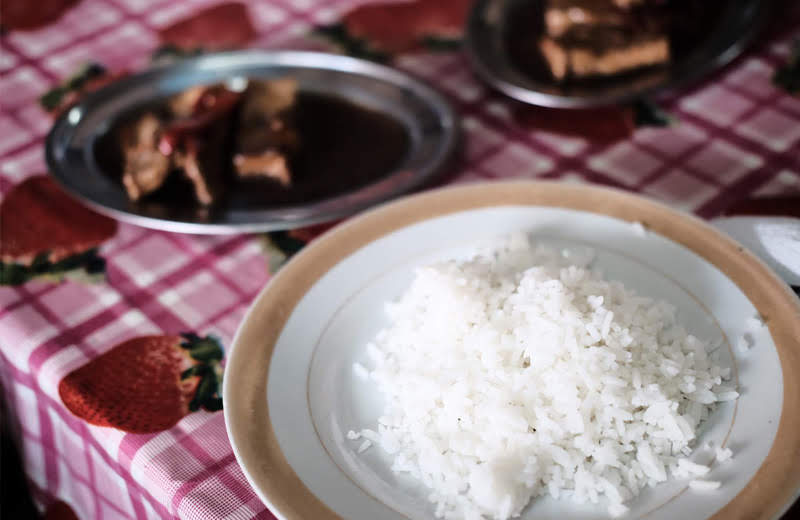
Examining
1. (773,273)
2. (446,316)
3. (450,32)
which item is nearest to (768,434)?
(773,273)

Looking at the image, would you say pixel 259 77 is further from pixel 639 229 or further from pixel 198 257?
pixel 639 229

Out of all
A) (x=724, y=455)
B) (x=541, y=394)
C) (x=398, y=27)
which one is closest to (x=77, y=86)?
(x=398, y=27)

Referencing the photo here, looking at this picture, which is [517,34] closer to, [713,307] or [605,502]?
[713,307]

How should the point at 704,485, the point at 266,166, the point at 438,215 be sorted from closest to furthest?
the point at 704,485
the point at 438,215
the point at 266,166

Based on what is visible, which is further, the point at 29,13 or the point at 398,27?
the point at 29,13

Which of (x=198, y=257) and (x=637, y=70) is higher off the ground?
(x=637, y=70)

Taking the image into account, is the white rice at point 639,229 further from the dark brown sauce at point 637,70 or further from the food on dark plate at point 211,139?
the food on dark plate at point 211,139

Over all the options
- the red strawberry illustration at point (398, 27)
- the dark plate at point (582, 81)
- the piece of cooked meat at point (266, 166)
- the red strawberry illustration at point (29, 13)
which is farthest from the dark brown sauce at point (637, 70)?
the red strawberry illustration at point (29, 13)
